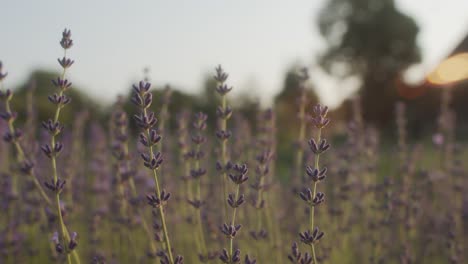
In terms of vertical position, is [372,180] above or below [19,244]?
above

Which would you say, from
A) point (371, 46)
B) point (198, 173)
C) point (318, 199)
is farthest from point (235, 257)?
point (371, 46)

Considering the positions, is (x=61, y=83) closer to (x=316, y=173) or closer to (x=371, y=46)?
(x=316, y=173)

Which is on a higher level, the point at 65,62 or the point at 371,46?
the point at 371,46

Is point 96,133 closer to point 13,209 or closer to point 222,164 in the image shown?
point 13,209

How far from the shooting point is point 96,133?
5059 millimetres

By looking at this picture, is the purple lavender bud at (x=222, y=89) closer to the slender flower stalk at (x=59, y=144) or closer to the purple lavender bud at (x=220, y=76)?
the purple lavender bud at (x=220, y=76)

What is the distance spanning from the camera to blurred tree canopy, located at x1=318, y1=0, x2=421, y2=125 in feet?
105

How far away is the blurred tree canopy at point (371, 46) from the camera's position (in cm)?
3203

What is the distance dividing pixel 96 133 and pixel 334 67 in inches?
1144

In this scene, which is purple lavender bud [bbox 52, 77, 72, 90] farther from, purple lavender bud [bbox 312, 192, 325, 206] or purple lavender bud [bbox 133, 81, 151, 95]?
purple lavender bud [bbox 312, 192, 325, 206]

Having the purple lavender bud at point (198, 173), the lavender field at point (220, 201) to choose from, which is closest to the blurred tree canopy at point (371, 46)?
the lavender field at point (220, 201)

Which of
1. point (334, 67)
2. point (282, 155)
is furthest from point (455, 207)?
point (334, 67)

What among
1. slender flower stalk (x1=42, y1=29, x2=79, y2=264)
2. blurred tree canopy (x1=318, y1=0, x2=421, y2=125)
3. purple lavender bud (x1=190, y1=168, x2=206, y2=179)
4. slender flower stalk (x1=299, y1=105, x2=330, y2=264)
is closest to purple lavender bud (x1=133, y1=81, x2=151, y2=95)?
slender flower stalk (x1=42, y1=29, x2=79, y2=264)

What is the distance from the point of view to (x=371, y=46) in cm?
3278
